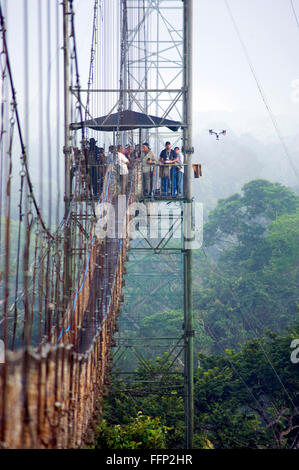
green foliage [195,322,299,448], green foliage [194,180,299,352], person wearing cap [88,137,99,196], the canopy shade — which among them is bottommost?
green foliage [195,322,299,448]

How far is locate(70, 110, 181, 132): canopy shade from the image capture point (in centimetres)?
926

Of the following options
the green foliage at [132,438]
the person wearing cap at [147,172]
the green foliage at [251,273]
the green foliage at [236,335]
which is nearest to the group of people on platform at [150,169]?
the person wearing cap at [147,172]

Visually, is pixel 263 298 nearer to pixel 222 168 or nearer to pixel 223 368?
pixel 223 368

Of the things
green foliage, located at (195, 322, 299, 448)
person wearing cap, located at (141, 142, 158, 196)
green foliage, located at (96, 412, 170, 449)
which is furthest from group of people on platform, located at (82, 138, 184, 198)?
green foliage, located at (195, 322, 299, 448)

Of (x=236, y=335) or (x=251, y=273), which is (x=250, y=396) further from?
(x=251, y=273)

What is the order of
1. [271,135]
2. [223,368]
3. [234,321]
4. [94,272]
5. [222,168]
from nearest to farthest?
[94,272], [223,368], [234,321], [222,168], [271,135]

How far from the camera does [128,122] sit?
9516 mm

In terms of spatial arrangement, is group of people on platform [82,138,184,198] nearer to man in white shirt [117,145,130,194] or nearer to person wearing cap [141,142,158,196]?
person wearing cap [141,142,158,196]

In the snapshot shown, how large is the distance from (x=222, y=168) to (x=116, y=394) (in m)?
47.8

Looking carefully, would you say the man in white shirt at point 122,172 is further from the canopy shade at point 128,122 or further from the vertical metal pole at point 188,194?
the vertical metal pole at point 188,194

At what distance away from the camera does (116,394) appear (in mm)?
11258

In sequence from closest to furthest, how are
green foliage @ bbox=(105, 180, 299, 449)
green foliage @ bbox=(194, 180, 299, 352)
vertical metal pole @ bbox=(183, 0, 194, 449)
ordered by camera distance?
vertical metal pole @ bbox=(183, 0, 194, 449)
green foliage @ bbox=(105, 180, 299, 449)
green foliage @ bbox=(194, 180, 299, 352)

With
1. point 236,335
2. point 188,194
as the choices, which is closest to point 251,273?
point 236,335
